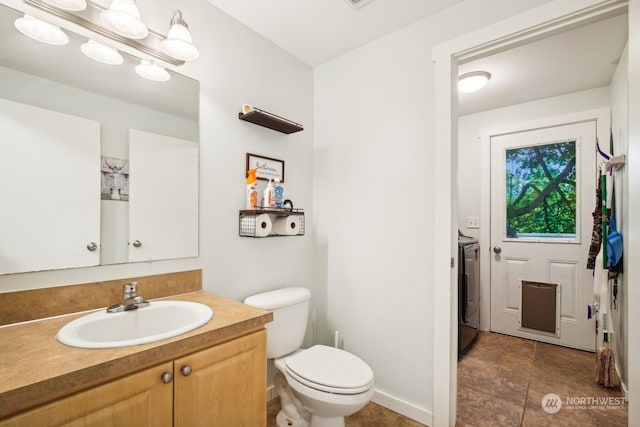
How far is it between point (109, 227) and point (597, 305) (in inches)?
120

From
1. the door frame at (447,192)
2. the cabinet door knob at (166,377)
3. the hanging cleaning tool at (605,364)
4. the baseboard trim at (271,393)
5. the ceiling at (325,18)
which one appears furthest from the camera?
the hanging cleaning tool at (605,364)

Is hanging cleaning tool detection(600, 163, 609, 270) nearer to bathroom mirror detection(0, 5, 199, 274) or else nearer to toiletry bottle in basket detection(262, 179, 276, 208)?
toiletry bottle in basket detection(262, 179, 276, 208)

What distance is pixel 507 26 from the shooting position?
1419 mm

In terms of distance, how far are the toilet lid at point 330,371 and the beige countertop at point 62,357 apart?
441 mm

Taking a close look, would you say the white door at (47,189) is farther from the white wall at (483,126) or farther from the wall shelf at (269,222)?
the white wall at (483,126)

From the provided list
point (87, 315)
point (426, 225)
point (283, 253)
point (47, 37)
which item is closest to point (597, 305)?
point (426, 225)

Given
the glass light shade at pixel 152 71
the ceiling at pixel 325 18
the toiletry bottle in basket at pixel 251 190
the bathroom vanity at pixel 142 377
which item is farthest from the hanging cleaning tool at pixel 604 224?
the glass light shade at pixel 152 71

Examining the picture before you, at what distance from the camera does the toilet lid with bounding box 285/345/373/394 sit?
A: 4.26ft

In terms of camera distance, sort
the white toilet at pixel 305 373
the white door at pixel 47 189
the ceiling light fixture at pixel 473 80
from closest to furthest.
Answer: the white door at pixel 47 189 < the white toilet at pixel 305 373 < the ceiling light fixture at pixel 473 80

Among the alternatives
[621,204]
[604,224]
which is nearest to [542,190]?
[621,204]

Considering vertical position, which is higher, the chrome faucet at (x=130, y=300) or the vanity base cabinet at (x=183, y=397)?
the chrome faucet at (x=130, y=300)

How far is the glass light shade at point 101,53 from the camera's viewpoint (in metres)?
1.21

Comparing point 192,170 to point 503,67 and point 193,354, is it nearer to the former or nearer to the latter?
point 193,354

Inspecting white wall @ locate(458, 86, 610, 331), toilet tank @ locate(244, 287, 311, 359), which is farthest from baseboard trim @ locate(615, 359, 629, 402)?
toilet tank @ locate(244, 287, 311, 359)
